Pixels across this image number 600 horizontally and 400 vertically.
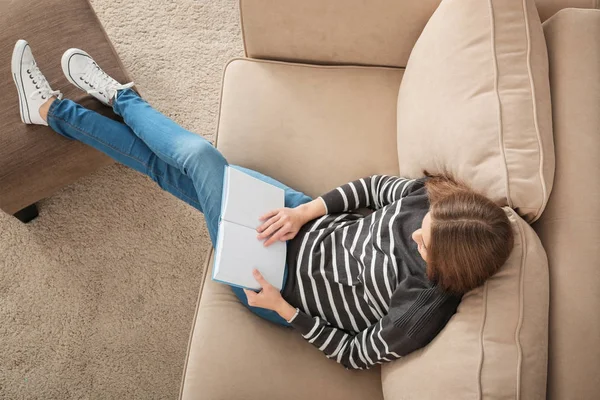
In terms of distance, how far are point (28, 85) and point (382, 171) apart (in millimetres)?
1011

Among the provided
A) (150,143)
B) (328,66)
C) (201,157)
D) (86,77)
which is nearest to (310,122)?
(328,66)

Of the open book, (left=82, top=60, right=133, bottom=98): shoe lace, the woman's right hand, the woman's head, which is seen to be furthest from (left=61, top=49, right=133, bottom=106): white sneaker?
the woman's head

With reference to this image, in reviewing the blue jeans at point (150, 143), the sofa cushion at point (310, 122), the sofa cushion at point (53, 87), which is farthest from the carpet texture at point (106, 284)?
the sofa cushion at point (310, 122)

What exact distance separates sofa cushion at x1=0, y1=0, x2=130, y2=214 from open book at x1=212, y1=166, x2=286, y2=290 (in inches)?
21.8

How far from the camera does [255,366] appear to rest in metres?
1.07

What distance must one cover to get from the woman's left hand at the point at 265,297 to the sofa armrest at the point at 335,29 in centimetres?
69

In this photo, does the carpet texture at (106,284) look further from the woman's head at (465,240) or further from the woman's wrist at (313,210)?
the woman's head at (465,240)

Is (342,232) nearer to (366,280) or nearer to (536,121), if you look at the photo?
(366,280)

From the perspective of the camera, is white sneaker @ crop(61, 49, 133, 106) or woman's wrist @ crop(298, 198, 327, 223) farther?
white sneaker @ crop(61, 49, 133, 106)

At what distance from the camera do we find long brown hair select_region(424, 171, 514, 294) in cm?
89

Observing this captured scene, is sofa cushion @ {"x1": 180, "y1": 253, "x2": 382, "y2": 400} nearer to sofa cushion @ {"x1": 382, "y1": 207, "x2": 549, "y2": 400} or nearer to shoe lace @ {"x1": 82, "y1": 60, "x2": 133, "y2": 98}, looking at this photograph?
sofa cushion @ {"x1": 382, "y1": 207, "x2": 549, "y2": 400}

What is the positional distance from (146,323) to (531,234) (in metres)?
1.17

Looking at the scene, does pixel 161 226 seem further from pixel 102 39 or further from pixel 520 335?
pixel 520 335

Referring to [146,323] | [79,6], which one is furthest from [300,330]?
[79,6]
